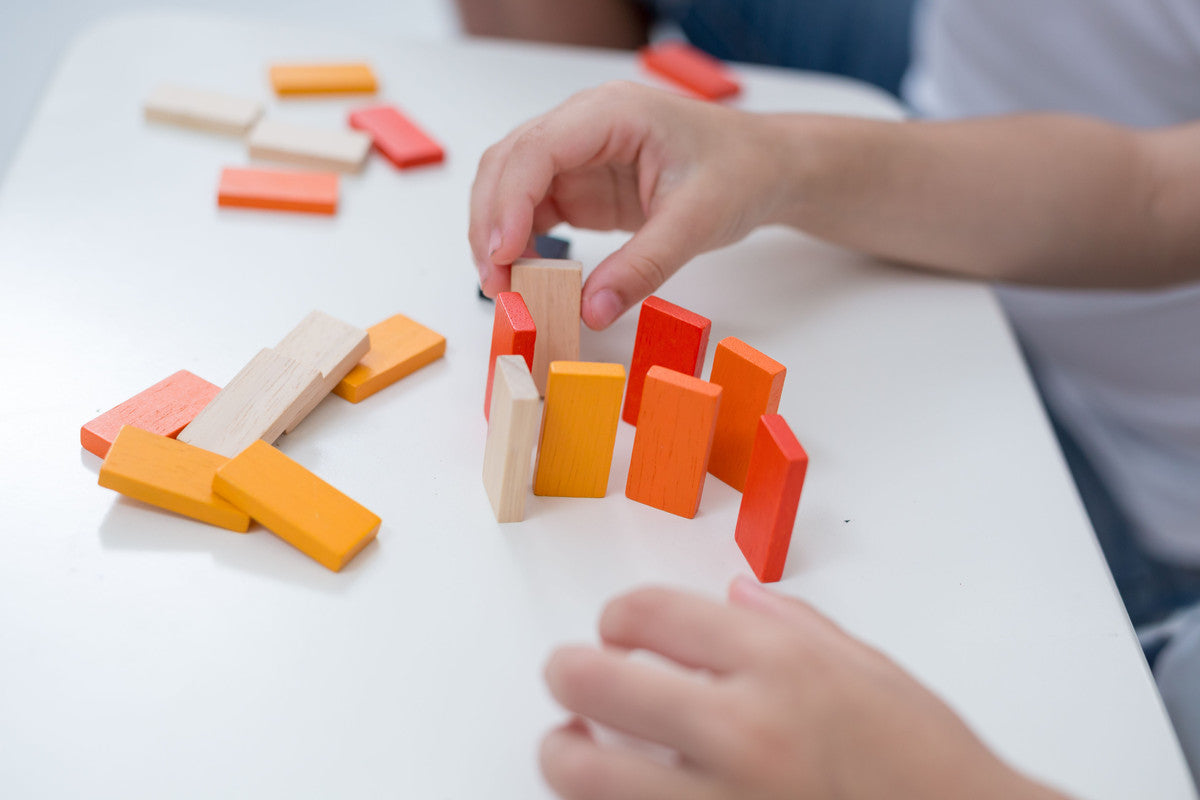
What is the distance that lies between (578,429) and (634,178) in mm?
317

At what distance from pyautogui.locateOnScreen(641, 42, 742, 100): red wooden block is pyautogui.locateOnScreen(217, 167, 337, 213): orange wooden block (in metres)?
0.51

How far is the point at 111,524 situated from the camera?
582 mm

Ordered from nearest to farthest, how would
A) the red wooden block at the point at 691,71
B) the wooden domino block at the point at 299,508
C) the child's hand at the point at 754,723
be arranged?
1. the child's hand at the point at 754,723
2. the wooden domino block at the point at 299,508
3. the red wooden block at the point at 691,71

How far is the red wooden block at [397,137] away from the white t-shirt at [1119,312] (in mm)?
703

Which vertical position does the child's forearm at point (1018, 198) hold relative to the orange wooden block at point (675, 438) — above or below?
above

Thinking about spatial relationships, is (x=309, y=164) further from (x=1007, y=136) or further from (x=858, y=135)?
(x=1007, y=136)

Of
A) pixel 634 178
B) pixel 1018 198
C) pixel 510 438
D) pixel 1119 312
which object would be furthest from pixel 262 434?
pixel 1119 312

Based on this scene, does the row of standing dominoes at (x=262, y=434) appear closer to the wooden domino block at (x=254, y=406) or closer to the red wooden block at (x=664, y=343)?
the wooden domino block at (x=254, y=406)

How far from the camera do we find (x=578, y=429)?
0.64 m

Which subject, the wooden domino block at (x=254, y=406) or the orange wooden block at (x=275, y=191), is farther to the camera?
the orange wooden block at (x=275, y=191)

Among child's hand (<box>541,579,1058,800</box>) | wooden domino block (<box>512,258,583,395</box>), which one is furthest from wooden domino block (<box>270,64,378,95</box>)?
child's hand (<box>541,579,1058,800</box>)

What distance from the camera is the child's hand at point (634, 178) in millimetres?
751

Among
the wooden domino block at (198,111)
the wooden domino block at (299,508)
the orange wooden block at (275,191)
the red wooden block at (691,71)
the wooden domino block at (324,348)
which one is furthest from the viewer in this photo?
the red wooden block at (691,71)

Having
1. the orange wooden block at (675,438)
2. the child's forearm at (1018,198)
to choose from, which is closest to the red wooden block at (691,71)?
the child's forearm at (1018,198)
